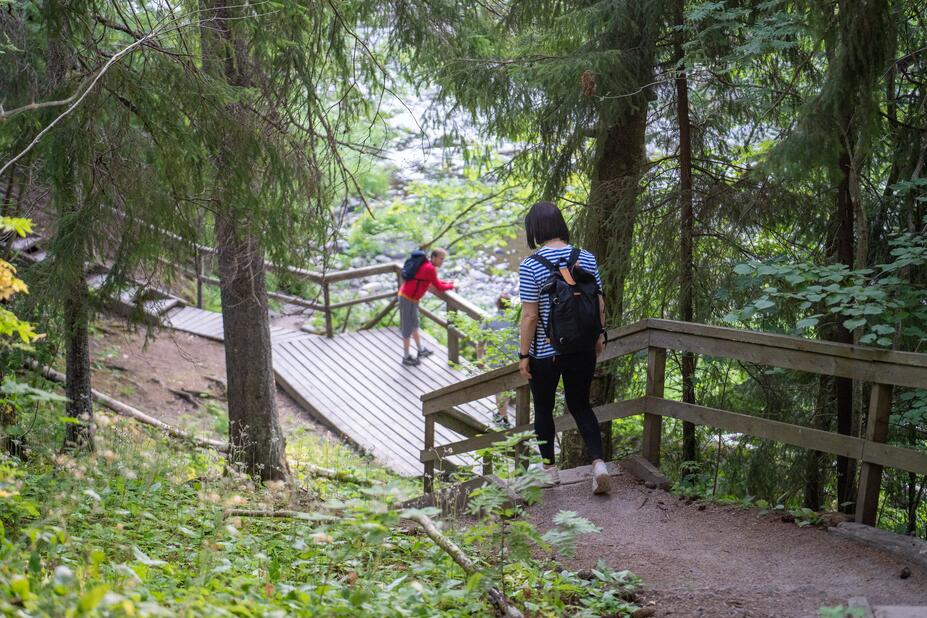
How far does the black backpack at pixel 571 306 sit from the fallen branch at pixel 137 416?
13.7 ft

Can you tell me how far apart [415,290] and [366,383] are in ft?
4.90

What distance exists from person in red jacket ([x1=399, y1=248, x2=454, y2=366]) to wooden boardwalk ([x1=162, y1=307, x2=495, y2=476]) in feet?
1.89

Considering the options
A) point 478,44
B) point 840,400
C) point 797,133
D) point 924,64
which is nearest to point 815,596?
point 840,400

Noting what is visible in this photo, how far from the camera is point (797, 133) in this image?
177 inches

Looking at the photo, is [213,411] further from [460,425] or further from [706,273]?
[706,273]

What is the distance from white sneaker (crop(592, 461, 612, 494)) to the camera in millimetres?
5164

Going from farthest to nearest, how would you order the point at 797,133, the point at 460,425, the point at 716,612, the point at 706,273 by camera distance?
the point at 460,425 → the point at 706,273 → the point at 797,133 → the point at 716,612

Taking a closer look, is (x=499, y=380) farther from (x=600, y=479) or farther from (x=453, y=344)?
(x=453, y=344)

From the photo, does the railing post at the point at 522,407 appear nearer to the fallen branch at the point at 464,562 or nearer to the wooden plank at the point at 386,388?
the fallen branch at the point at 464,562

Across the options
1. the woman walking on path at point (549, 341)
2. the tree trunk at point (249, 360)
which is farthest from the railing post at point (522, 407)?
the tree trunk at point (249, 360)

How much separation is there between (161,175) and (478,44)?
10.3ft

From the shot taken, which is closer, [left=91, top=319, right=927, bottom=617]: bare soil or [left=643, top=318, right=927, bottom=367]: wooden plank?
[left=91, top=319, right=927, bottom=617]: bare soil

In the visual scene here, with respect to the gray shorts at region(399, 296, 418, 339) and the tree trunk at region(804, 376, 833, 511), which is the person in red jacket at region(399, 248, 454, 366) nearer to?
the gray shorts at region(399, 296, 418, 339)

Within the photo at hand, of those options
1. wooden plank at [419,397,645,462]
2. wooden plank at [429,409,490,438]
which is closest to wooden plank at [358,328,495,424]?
wooden plank at [429,409,490,438]
